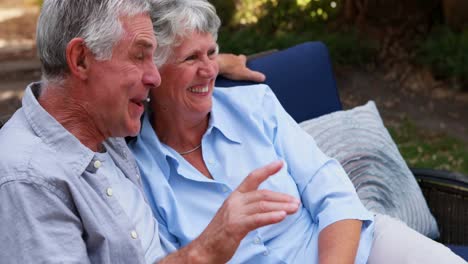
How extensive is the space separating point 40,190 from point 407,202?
168cm

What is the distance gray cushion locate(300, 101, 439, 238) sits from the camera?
306cm

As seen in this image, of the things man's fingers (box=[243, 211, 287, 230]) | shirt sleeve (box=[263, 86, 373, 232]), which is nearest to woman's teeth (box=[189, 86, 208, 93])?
shirt sleeve (box=[263, 86, 373, 232])

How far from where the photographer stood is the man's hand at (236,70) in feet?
9.77

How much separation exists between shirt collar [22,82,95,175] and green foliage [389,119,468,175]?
11.3 feet

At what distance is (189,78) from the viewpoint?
248cm

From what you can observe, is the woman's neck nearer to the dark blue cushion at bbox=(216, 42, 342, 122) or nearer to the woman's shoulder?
the woman's shoulder

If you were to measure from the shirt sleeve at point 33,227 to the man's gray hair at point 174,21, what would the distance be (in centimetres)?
73

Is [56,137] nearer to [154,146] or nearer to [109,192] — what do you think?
[109,192]

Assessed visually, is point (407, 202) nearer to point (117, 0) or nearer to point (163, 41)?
point (163, 41)

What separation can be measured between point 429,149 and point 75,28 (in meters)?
3.85

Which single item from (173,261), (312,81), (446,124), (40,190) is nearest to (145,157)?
(173,261)

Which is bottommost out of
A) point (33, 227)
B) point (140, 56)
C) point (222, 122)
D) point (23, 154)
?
point (222, 122)

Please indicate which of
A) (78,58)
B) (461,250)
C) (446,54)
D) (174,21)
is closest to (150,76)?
(78,58)

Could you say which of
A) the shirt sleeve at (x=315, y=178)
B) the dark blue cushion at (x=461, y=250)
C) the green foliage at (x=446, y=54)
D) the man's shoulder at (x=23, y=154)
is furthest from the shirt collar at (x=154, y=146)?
the green foliage at (x=446, y=54)
